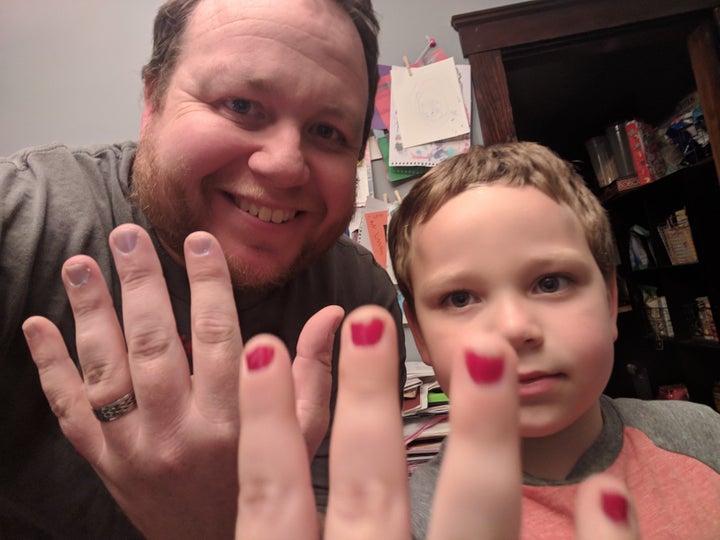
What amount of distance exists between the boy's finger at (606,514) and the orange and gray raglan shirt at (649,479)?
0.36 m

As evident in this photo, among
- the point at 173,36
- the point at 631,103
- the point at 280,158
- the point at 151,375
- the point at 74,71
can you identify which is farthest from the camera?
the point at 631,103

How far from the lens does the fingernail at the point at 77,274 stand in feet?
1.34

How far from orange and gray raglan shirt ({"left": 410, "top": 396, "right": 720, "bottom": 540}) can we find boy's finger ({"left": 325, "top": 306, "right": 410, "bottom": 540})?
1.15 feet

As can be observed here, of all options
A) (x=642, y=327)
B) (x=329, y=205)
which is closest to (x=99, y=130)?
(x=329, y=205)

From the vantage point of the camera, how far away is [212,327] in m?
0.40

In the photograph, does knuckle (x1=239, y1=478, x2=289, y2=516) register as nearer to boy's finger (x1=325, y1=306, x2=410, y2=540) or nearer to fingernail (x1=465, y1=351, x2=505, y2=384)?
boy's finger (x1=325, y1=306, x2=410, y2=540)

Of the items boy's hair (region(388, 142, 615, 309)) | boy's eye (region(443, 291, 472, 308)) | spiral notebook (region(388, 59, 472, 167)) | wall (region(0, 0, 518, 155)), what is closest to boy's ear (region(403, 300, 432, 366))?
boy's hair (region(388, 142, 615, 309))

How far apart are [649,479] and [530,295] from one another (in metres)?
0.30

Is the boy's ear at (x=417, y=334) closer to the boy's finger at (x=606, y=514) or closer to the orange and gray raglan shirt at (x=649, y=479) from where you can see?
the orange and gray raglan shirt at (x=649, y=479)

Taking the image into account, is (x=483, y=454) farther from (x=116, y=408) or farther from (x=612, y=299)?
(x=612, y=299)

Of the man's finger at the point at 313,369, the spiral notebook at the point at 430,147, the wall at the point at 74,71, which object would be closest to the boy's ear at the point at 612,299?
the man's finger at the point at 313,369

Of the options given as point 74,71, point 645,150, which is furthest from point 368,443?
point 645,150

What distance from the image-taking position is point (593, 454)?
1.94 feet

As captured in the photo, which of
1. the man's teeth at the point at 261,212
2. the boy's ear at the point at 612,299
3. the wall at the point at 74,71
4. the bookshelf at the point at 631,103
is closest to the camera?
the boy's ear at the point at 612,299
